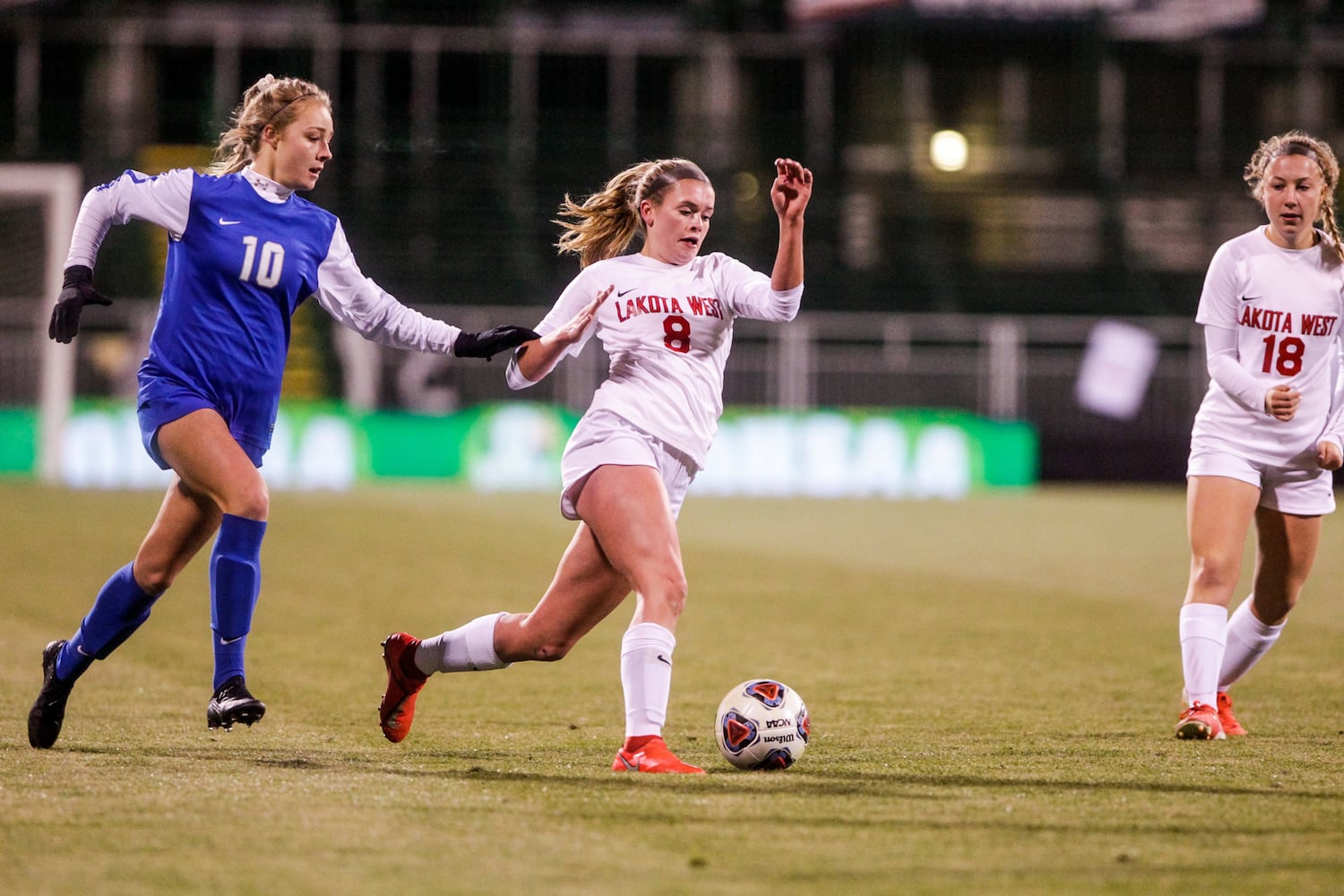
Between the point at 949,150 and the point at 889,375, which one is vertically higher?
the point at 949,150

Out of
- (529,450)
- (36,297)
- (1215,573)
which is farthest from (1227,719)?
(36,297)

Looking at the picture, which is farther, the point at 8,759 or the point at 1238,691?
the point at 1238,691

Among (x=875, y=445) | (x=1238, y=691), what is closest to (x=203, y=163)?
(x=875, y=445)

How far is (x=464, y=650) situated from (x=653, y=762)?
992mm

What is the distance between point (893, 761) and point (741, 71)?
31313mm

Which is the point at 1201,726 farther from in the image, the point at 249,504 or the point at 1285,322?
the point at 249,504

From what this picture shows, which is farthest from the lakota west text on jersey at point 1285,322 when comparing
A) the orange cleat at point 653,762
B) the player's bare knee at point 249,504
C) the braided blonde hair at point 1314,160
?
the player's bare knee at point 249,504

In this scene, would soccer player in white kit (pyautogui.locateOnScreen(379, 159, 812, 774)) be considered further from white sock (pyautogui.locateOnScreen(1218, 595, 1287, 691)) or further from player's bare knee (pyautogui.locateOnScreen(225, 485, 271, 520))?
white sock (pyautogui.locateOnScreen(1218, 595, 1287, 691))

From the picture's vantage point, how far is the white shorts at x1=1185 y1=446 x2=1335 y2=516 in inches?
270

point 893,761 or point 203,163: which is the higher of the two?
point 203,163

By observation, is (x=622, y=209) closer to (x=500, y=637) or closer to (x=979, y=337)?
(x=500, y=637)

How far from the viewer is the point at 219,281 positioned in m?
6.32

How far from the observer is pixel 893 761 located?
6.11 m

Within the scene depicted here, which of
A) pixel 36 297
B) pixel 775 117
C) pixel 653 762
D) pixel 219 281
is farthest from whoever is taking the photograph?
pixel 775 117
